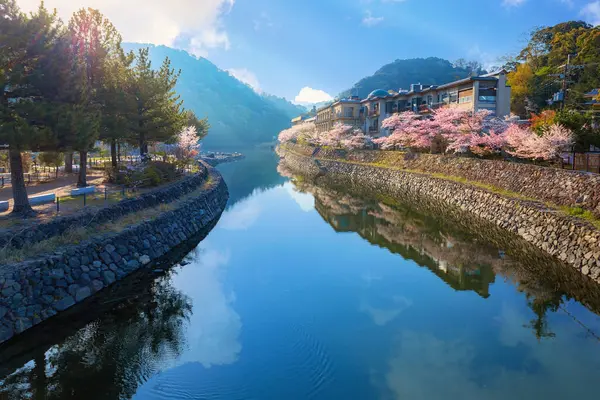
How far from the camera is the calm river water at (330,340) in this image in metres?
9.60

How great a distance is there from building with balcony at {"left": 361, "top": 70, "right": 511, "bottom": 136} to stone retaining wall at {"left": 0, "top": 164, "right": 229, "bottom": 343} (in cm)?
3452

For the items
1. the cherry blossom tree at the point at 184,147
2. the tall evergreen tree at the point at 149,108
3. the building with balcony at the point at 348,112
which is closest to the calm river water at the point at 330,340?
the tall evergreen tree at the point at 149,108

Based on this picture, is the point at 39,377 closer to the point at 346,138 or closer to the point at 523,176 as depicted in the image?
the point at 523,176

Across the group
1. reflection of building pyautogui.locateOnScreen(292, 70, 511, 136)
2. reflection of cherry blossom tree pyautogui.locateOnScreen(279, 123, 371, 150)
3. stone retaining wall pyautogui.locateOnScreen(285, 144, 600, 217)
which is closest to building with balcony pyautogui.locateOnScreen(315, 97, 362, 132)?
reflection of building pyautogui.locateOnScreen(292, 70, 511, 136)

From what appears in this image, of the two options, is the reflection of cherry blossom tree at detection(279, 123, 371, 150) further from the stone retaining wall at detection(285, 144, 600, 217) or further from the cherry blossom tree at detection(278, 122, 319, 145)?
the stone retaining wall at detection(285, 144, 600, 217)

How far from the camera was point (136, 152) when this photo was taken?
220 feet

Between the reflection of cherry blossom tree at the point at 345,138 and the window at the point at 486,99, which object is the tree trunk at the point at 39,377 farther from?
the reflection of cherry blossom tree at the point at 345,138

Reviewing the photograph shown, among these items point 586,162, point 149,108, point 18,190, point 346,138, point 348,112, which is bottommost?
point 18,190

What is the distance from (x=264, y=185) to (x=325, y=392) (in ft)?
129

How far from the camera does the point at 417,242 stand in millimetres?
22172

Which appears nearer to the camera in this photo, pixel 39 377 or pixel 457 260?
pixel 39 377

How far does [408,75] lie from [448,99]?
140 m

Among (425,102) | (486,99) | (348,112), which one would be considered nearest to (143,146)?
(486,99)

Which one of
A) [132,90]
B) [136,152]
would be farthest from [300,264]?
[136,152]
